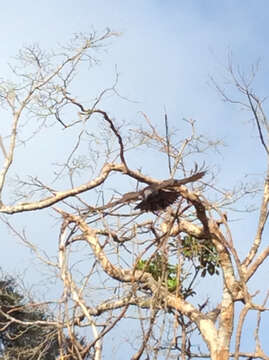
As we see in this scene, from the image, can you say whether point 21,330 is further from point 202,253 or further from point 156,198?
point 156,198

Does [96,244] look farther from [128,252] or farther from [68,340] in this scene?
[68,340]

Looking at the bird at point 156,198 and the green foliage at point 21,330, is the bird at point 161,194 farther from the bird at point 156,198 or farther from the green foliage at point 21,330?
the green foliage at point 21,330

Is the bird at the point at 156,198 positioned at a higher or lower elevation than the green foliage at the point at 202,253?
lower

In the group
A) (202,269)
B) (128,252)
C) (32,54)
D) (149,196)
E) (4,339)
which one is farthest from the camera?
(4,339)

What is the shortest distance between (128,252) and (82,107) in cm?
89

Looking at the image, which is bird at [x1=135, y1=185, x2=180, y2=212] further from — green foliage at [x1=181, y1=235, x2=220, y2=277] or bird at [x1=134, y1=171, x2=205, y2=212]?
green foliage at [x1=181, y1=235, x2=220, y2=277]

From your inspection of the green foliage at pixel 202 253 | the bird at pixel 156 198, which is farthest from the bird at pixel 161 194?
the green foliage at pixel 202 253

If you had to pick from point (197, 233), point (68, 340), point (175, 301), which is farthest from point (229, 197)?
point (68, 340)

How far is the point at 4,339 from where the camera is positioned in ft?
27.2

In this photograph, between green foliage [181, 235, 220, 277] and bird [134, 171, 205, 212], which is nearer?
bird [134, 171, 205, 212]

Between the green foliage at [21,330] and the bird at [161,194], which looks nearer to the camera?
the bird at [161,194]

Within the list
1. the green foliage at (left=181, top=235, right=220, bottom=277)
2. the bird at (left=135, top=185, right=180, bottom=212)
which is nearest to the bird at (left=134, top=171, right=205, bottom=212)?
the bird at (left=135, top=185, right=180, bottom=212)

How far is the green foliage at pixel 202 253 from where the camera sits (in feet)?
13.7

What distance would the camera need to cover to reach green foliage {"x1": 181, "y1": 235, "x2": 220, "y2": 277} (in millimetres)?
4184
